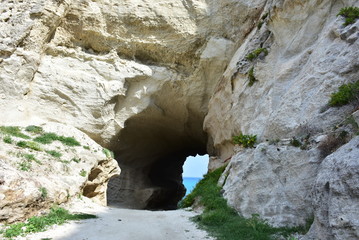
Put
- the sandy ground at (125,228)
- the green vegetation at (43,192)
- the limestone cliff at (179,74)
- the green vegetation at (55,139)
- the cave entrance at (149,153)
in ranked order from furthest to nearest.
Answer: the cave entrance at (149,153) < the green vegetation at (55,139) < the limestone cliff at (179,74) < the green vegetation at (43,192) < the sandy ground at (125,228)

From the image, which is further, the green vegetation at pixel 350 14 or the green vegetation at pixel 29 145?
the green vegetation at pixel 29 145

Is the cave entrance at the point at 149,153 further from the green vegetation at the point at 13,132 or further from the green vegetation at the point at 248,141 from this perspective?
the green vegetation at the point at 248,141

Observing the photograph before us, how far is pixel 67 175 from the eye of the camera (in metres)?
9.50

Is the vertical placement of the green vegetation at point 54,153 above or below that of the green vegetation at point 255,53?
below

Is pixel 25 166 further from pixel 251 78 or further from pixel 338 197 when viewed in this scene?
pixel 251 78

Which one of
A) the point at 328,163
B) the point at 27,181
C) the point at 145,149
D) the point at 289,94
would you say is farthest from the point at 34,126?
the point at 328,163

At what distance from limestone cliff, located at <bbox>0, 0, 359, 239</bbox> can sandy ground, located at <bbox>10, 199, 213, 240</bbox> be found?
1732mm

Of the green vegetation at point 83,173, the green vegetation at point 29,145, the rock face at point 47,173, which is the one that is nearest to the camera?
the rock face at point 47,173

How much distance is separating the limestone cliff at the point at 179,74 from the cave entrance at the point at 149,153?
86mm

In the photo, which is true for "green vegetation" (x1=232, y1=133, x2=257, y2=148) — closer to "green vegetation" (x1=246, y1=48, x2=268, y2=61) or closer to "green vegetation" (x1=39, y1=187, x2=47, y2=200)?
"green vegetation" (x1=246, y1=48, x2=268, y2=61)

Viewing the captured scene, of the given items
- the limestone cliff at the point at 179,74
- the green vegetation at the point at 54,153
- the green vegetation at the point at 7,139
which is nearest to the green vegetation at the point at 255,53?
the limestone cliff at the point at 179,74

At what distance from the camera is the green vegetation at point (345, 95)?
6.96m

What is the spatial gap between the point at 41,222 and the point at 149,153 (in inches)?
507

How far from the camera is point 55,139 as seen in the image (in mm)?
11227
